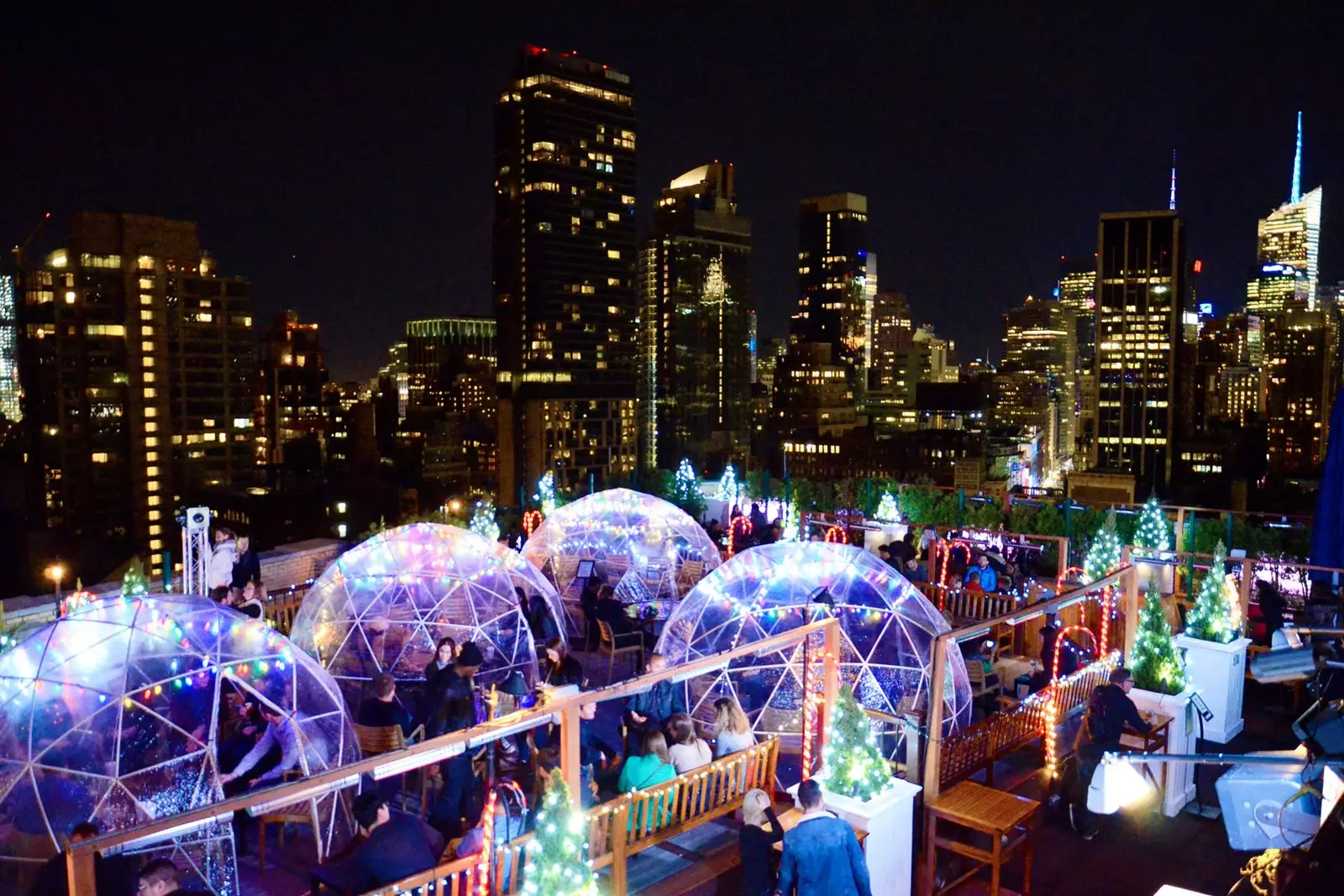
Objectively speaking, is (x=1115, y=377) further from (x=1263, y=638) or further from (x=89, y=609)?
(x=89, y=609)

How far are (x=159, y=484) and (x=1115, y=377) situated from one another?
100675 mm

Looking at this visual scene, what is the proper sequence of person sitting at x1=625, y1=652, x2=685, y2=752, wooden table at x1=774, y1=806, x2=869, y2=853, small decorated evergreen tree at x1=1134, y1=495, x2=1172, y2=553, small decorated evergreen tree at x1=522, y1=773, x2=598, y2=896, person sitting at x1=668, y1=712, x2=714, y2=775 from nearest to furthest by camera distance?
small decorated evergreen tree at x1=522, y1=773, x2=598, y2=896 → wooden table at x1=774, y1=806, x2=869, y2=853 → person sitting at x1=668, y1=712, x2=714, y2=775 → person sitting at x1=625, y1=652, x2=685, y2=752 → small decorated evergreen tree at x1=1134, y1=495, x2=1172, y2=553

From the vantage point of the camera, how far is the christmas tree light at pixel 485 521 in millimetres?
16297

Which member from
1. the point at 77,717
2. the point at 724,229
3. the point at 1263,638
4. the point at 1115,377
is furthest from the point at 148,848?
the point at 724,229

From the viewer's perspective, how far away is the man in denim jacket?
4.74 m

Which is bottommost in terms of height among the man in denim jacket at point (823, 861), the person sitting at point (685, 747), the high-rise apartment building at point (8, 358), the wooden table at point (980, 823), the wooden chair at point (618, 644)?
the wooden chair at point (618, 644)

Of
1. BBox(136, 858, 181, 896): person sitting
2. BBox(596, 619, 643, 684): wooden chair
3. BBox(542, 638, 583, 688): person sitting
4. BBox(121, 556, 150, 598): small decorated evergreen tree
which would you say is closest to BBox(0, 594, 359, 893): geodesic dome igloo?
BBox(136, 858, 181, 896): person sitting

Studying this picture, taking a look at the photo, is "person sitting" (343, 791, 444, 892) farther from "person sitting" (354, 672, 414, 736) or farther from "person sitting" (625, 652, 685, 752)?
"person sitting" (354, 672, 414, 736)

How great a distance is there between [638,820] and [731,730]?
147cm

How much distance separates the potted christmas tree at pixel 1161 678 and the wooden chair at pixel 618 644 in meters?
5.73

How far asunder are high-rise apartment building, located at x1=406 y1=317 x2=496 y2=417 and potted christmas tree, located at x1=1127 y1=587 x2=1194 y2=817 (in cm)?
13643

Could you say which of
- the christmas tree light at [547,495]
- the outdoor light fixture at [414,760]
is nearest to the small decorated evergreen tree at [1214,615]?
the outdoor light fixture at [414,760]

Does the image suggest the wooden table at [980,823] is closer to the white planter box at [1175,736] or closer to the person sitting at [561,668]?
the white planter box at [1175,736]

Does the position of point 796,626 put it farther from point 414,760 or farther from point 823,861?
point 414,760
